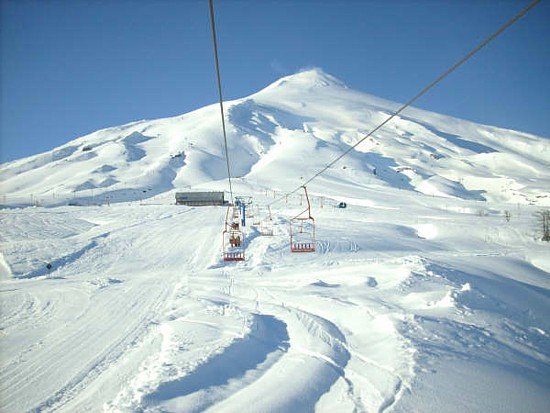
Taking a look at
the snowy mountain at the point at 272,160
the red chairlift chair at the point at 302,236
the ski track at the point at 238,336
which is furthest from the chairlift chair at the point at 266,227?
the snowy mountain at the point at 272,160

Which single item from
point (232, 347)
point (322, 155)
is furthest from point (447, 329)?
point (322, 155)

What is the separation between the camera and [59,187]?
79.9 metres

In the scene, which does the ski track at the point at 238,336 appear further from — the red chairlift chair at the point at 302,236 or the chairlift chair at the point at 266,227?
the chairlift chair at the point at 266,227

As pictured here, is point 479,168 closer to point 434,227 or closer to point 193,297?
point 434,227

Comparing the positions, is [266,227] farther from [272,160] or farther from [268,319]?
[272,160]

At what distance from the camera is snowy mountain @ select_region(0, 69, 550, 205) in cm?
8131

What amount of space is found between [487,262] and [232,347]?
13846 mm

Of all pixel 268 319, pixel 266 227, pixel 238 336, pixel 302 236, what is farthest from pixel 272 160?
pixel 238 336

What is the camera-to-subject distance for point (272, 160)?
101 m

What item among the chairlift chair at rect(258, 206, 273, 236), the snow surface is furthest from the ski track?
the chairlift chair at rect(258, 206, 273, 236)

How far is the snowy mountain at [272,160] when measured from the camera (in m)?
81.3

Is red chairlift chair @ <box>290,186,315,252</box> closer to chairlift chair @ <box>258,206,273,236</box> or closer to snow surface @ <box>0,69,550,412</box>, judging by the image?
snow surface @ <box>0,69,550,412</box>

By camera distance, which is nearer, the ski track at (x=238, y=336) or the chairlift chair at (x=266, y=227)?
the ski track at (x=238, y=336)

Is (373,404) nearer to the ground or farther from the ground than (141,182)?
nearer to the ground
